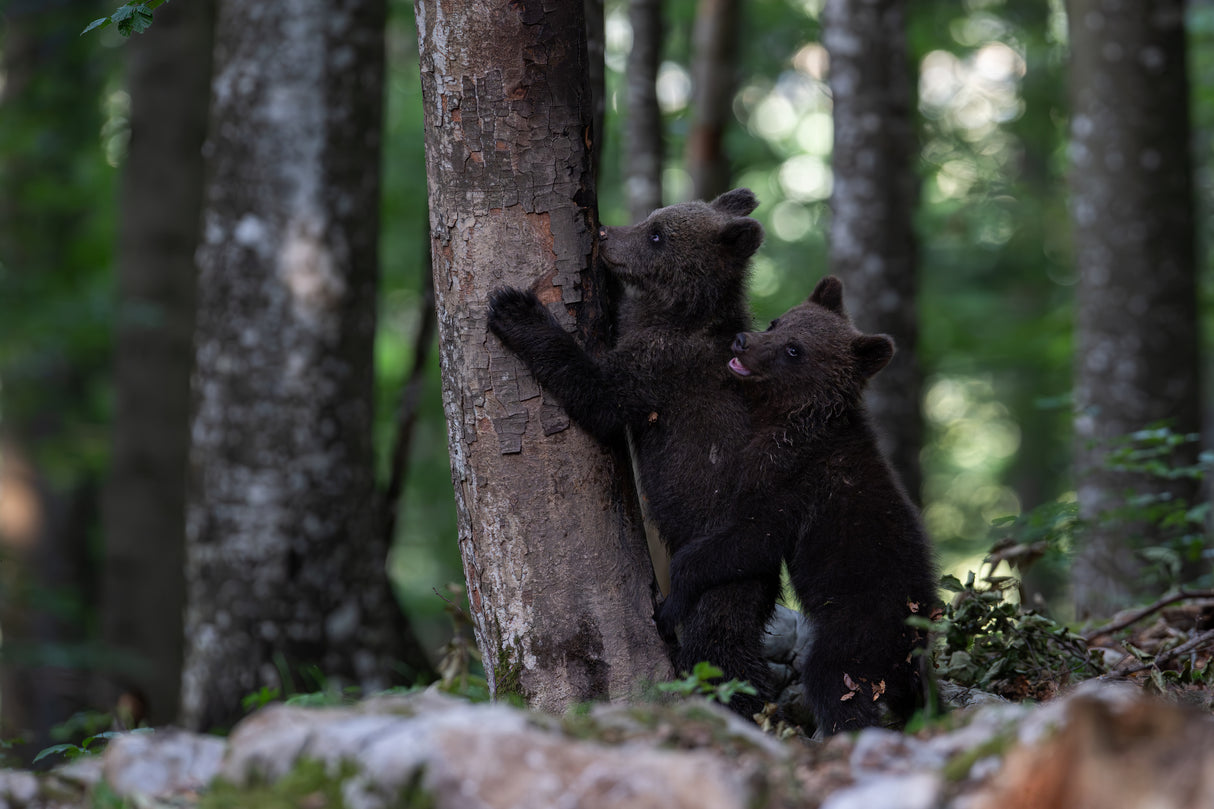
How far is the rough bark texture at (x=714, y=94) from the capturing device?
11.3 m

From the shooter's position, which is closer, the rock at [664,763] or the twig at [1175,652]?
the rock at [664,763]

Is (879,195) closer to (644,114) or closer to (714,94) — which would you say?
(644,114)

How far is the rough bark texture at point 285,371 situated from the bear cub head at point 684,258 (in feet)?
9.60

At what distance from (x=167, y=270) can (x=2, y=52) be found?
462 cm

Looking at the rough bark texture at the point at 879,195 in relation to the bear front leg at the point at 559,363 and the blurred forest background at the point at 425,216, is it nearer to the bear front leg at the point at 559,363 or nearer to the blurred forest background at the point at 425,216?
the blurred forest background at the point at 425,216

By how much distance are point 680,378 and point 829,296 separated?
1.23m

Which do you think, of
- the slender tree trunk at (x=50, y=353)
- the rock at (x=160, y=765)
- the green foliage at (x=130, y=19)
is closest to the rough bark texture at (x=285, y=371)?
the green foliage at (x=130, y=19)

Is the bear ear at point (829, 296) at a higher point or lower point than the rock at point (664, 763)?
higher

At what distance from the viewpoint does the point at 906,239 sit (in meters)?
9.16

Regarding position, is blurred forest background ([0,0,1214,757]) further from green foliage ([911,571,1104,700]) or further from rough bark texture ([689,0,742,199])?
green foliage ([911,571,1104,700])

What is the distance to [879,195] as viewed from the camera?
29.9 ft

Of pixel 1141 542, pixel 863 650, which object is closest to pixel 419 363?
pixel 863 650

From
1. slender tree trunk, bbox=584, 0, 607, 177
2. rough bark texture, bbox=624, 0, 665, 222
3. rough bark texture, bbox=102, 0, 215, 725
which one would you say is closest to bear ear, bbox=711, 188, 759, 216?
slender tree trunk, bbox=584, 0, 607, 177

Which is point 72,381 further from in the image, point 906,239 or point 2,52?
point 906,239
